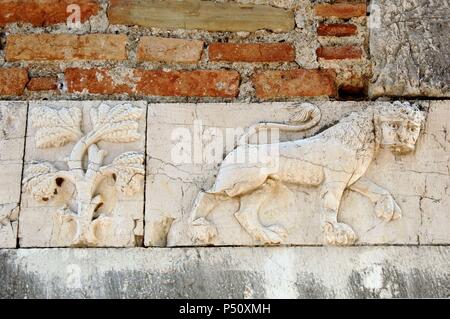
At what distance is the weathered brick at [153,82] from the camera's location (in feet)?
9.77

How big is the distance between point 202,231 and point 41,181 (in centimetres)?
63

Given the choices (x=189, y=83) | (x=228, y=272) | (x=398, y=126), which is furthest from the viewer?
(x=189, y=83)

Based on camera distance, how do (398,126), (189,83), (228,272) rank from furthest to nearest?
(189,83) → (398,126) → (228,272)

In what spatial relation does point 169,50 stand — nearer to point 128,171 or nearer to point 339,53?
point 128,171

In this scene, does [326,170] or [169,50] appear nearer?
[326,170]

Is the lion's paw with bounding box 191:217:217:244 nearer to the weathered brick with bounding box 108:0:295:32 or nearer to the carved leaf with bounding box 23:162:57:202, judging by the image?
the carved leaf with bounding box 23:162:57:202

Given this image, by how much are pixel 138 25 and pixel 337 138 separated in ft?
3.01

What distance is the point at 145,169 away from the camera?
286 cm

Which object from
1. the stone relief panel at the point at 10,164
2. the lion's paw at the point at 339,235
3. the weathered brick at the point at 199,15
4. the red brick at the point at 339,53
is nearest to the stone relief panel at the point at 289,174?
the lion's paw at the point at 339,235

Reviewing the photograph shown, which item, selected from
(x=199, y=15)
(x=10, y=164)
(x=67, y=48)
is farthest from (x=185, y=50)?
(x=10, y=164)

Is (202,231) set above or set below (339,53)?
below

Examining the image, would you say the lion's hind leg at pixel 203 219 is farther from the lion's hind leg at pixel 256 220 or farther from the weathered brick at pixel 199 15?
the weathered brick at pixel 199 15

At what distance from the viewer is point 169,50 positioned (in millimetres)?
3018

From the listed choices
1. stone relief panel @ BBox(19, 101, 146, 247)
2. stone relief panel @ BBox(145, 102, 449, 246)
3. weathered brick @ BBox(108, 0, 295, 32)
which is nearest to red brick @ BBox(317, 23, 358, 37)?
weathered brick @ BBox(108, 0, 295, 32)
